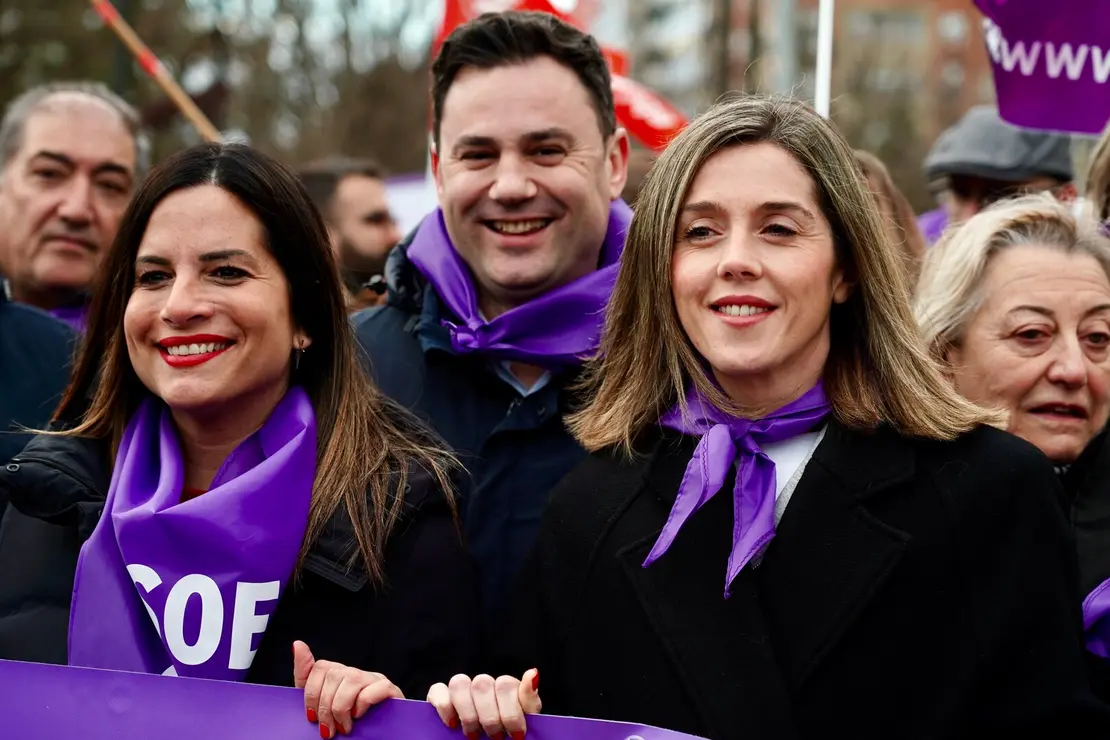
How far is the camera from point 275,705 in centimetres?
287

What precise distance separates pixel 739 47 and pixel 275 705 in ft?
158

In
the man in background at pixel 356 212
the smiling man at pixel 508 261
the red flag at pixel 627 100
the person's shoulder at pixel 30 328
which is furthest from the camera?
the man in background at pixel 356 212

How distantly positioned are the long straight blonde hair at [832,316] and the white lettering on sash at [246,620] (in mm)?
771

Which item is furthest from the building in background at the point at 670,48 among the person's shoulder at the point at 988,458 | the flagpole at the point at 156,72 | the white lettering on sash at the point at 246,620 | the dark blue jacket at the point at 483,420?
the white lettering on sash at the point at 246,620

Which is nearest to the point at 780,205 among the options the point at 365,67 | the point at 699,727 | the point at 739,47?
the point at 699,727

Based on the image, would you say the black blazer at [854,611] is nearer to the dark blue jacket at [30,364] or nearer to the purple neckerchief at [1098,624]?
the purple neckerchief at [1098,624]

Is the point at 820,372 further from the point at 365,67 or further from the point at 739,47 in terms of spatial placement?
the point at 739,47

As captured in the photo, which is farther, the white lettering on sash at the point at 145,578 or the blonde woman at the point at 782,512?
the white lettering on sash at the point at 145,578

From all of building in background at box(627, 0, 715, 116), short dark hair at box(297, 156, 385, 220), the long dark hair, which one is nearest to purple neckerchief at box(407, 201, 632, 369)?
the long dark hair

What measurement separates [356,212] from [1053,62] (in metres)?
3.63

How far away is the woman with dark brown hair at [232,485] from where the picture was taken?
122 inches

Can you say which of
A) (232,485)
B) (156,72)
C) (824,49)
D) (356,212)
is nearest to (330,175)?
(356,212)

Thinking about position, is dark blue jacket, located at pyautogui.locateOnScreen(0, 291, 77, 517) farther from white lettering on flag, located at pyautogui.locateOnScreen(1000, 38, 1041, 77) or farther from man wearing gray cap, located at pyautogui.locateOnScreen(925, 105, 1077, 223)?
man wearing gray cap, located at pyautogui.locateOnScreen(925, 105, 1077, 223)

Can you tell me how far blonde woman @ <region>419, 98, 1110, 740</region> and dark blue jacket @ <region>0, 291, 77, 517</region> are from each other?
1.76m
